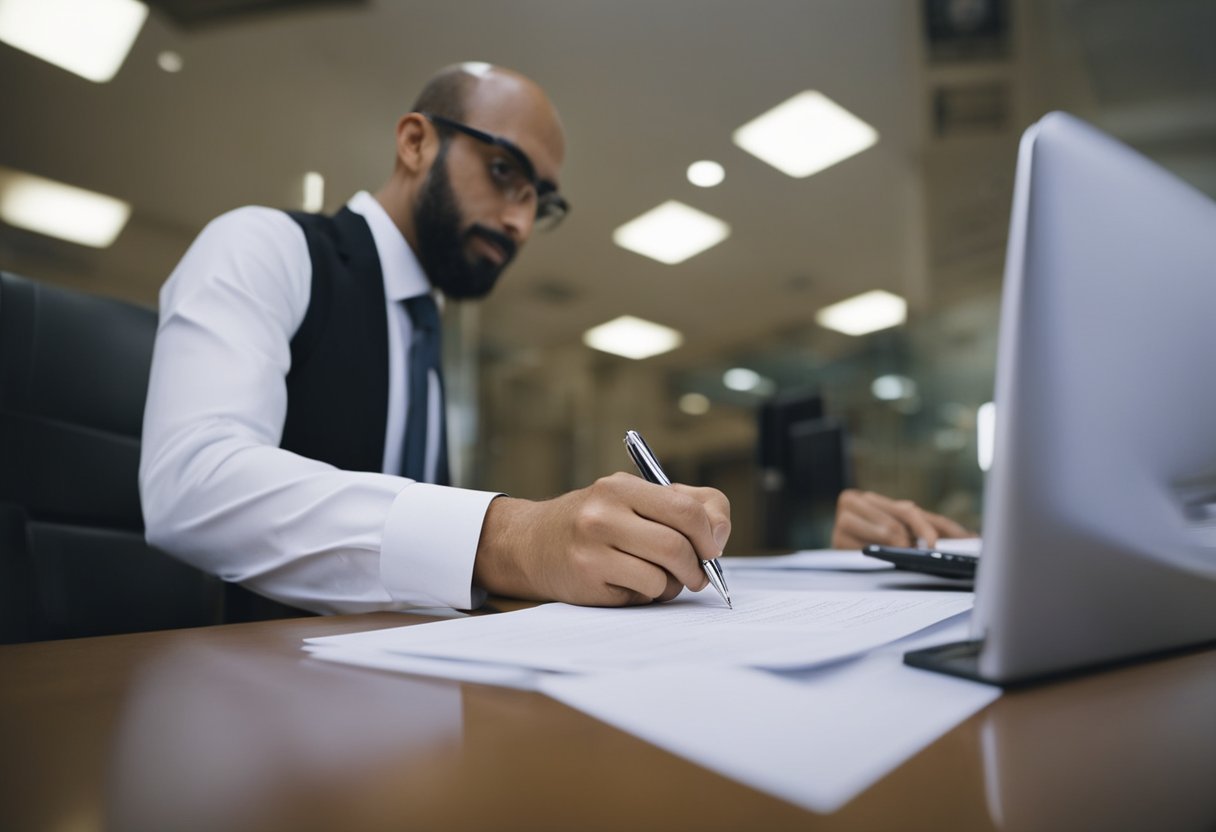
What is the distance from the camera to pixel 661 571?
16.2 inches

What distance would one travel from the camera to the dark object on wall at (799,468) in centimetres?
143

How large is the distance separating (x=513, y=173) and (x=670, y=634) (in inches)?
40.6

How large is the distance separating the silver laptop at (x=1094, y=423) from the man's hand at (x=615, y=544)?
0.17 meters

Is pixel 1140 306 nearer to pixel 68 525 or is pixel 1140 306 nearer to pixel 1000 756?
pixel 1000 756

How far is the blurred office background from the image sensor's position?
7.74 ft

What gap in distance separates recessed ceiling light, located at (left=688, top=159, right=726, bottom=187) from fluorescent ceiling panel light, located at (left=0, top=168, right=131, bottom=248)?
2.40 metres

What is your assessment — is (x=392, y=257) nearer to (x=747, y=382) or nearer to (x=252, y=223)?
(x=252, y=223)

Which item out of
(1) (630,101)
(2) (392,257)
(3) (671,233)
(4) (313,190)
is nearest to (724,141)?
(1) (630,101)

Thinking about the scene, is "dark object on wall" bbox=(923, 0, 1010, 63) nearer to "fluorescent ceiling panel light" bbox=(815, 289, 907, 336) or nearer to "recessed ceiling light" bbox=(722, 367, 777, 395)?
"fluorescent ceiling panel light" bbox=(815, 289, 907, 336)

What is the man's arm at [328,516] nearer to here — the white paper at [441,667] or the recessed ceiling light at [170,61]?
the white paper at [441,667]

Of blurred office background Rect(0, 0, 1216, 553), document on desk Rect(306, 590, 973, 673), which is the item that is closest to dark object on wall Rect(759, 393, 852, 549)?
blurred office background Rect(0, 0, 1216, 553)

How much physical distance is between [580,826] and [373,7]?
9.94ft

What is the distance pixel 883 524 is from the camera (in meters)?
0.89

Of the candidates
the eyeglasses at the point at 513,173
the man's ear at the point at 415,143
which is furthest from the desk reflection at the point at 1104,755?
the man's ear at the point at 415,143
